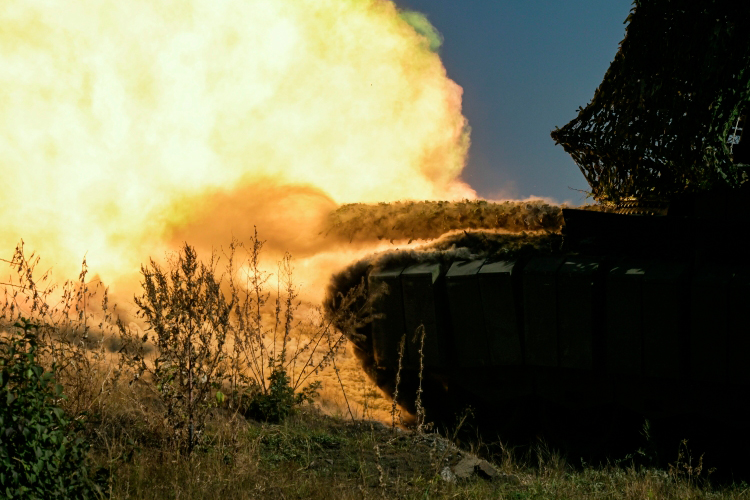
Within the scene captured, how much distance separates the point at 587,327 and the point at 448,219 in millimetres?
2101

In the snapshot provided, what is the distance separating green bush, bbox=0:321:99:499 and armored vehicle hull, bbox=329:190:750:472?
11.0 ft

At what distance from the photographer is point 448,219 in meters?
8.58

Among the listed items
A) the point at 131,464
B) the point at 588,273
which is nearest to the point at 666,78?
the point at 588,273

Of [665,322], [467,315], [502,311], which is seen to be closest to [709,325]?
[665,322]

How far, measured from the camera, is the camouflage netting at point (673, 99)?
7.25 meters

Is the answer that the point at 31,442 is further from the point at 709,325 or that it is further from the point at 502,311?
the point at 709,325

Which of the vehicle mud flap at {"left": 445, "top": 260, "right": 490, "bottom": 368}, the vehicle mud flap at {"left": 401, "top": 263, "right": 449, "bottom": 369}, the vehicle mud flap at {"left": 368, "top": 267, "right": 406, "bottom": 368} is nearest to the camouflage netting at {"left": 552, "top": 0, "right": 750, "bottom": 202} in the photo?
the vehicle mud flap at {"left": 445, "top": 260, "right": 490, "bottom": 368}

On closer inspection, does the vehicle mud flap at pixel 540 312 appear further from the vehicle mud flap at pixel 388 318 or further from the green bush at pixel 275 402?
the green bush at pixel 275 402

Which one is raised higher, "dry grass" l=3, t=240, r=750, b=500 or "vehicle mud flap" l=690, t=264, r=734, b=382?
"vehicle mud flap" l=690, t=264, r=734, b=382

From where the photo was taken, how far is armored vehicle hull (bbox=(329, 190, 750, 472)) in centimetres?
691

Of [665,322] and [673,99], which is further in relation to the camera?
[673,99]

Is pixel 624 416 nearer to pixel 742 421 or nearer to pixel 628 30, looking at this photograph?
pixel 742 421

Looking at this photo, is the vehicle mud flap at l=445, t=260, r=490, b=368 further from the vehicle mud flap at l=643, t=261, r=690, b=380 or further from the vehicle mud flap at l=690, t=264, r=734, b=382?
the vehicle mud flap at l=690, t=264, r=734, b=382

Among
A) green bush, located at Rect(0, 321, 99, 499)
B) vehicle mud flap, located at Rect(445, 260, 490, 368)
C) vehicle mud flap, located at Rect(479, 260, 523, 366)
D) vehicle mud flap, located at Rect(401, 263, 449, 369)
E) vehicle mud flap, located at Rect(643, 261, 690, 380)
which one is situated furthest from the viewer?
vehicle mud flap, located at Rect(401, 263, 449, 369)
